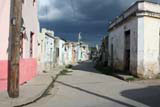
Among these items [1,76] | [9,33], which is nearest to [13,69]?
[1,76]

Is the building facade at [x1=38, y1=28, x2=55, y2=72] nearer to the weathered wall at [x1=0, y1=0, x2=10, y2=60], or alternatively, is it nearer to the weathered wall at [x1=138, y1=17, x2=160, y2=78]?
the weathered wall at [x1=138, y1=17, x2=160, y2=78]

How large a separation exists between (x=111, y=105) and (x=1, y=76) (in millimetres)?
5132

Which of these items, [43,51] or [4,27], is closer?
[4,27]

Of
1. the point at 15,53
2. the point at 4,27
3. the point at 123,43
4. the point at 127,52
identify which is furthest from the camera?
the point at 123,43

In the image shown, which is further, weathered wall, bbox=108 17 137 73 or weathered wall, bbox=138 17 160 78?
weathered wall, bbox=108 17 137 73

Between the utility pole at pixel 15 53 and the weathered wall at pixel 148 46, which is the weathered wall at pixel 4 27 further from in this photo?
the weathered wall at pixel 148 46

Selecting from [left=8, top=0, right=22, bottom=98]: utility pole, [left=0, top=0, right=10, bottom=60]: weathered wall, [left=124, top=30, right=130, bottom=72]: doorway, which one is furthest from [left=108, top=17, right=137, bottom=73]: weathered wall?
[left=8, top=0, right=22, bottom=98]: utility pole

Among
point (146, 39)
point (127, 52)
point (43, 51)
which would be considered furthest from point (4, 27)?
point (43, 51)

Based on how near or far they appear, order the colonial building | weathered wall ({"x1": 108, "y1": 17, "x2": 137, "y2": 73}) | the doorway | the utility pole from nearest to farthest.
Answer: the utility pole < the colonial building < weathered wall ({"x1": 108, "y1": 17, "x2": 137, "y2": 73}) < the doorway

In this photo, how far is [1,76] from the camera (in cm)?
1183

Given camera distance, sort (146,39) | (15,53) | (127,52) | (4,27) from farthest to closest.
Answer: (127,52) < (146,39) < (4,27) < (15,53)

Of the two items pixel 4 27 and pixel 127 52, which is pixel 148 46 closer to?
pixel 127 52

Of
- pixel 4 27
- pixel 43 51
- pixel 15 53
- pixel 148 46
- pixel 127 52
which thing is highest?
pixel 4 27

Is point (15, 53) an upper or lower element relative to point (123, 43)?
lower
